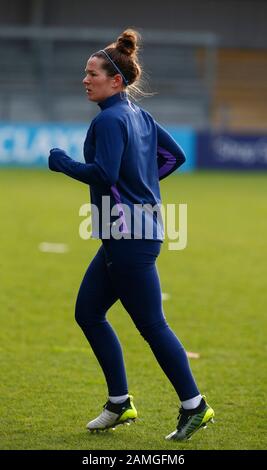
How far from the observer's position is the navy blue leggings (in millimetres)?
5211

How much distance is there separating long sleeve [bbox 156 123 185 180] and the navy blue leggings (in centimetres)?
51

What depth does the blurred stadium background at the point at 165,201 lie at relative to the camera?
241 inches

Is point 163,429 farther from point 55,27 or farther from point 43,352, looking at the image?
point 55,27

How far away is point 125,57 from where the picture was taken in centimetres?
527

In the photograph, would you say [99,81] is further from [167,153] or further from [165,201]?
[165,201]

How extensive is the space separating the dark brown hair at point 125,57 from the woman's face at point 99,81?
0.02 m

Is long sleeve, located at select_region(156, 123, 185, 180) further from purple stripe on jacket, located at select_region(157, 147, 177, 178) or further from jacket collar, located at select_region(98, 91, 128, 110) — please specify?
jacket collar, located at select_region(98, 91, 128, 110)

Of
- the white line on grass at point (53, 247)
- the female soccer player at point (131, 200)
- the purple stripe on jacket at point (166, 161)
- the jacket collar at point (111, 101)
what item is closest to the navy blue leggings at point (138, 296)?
the female soccer player at point (131, 200)

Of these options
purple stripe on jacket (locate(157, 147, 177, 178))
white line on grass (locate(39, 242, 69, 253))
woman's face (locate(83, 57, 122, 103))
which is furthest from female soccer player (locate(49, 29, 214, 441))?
white line on grass (locate(39, 242, 69, 253))

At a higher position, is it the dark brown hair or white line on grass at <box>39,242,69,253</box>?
the dark brown hair

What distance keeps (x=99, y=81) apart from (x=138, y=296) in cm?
109

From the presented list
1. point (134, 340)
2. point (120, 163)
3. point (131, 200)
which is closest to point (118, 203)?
point (131, 200)

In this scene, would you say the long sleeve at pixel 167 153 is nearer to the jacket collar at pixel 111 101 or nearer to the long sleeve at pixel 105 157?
the jacket collar at pixel 111 101

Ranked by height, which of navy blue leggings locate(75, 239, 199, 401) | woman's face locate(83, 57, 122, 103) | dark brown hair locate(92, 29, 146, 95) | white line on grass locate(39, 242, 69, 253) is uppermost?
dark brown hair locate(92, 29, 146, 95)
